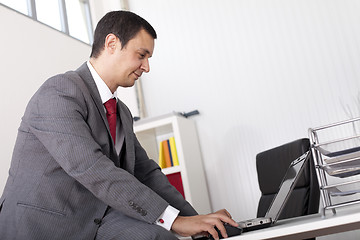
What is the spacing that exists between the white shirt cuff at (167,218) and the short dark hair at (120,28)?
29.6 inches

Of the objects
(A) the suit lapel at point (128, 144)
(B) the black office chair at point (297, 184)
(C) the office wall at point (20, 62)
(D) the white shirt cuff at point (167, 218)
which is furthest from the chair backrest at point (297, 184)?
(C) the office wall at point (20, 62)

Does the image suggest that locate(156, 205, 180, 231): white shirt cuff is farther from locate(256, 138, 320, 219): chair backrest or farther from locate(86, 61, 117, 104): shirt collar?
locate(256, 138, 320, 219): chair backrest

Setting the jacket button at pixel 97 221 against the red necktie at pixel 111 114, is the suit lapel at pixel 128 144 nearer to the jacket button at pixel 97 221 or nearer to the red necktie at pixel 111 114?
the red necktie at pixel 111 114

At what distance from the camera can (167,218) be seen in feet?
3.95

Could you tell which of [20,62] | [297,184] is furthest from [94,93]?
[20,62]

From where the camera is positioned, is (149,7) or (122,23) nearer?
(122,23)

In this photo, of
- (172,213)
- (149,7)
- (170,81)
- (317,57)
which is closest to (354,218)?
(172,213)

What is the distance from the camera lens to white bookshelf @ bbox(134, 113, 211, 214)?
3533mm

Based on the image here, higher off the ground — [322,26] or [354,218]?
[322,26]

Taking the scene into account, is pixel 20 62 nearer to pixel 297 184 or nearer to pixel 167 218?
pixel 297 184

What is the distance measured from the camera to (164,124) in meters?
3.67

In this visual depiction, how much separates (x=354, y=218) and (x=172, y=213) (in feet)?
1.61

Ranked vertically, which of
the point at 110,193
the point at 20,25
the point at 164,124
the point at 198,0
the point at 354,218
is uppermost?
the point at 198,0

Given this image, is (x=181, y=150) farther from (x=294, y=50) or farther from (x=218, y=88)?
(x=294, y=50)
